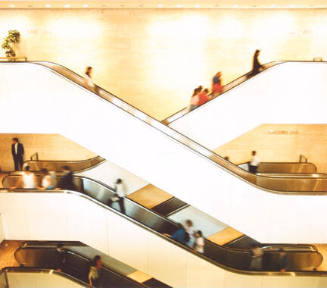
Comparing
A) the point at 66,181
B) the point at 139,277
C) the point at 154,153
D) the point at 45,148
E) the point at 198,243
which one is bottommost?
the point at 139,277

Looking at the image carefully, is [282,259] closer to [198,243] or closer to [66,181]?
[198,243]

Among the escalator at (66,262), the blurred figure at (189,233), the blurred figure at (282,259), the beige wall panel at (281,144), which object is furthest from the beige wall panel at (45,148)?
the blurred figure at (282,259)

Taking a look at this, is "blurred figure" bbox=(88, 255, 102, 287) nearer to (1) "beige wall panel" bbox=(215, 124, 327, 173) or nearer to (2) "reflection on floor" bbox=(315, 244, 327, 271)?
(2) "reflection on floor" bbox=(315, 244, 327, 271)

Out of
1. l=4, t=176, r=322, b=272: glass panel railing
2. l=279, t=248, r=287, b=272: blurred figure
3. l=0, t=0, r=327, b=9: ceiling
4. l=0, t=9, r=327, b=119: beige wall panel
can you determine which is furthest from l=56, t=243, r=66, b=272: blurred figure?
l=0, t=0, r=327, b=9: ceiling

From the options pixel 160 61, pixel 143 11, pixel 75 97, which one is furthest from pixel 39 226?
pixel 143 11

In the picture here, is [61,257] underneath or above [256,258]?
above

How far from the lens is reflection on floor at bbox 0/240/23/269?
9359 millimetres

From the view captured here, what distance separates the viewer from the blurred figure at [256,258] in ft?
29.1

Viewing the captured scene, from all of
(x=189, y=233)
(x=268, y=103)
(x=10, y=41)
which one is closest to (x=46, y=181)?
(x=189, y=233)

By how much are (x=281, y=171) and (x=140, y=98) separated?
6.96m

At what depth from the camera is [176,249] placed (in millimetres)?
7938

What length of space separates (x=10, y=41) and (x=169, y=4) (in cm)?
622

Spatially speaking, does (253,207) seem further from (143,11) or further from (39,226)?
(143,11)

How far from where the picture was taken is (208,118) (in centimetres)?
891
